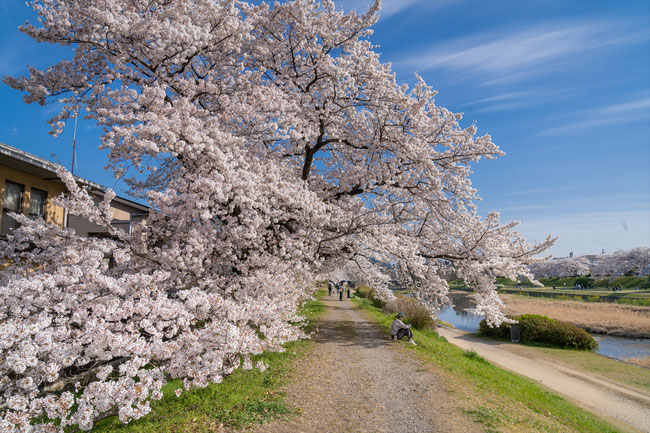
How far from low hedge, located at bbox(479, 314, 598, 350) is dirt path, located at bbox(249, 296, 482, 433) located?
46.7ft

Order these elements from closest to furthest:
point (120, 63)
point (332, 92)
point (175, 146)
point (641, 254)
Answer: point (175, 146) < point (120, 63) < point (332, 92) < point (641, 254)

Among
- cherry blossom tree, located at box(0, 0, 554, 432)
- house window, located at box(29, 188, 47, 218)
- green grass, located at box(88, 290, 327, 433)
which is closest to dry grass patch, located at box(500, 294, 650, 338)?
cherry blossom tree, located at box(0, 0, 554, 432)

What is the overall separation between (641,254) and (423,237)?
79.7 meters

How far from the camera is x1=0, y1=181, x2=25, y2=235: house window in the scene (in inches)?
527

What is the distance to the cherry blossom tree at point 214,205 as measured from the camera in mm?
5426

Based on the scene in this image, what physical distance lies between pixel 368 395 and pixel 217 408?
10.1 ft

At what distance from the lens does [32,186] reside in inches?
566

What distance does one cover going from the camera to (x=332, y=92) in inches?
485

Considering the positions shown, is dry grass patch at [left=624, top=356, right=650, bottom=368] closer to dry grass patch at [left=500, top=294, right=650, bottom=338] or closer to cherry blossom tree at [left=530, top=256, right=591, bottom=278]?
dry grass patch at [left=500, top=294, right=650, bottom=338]

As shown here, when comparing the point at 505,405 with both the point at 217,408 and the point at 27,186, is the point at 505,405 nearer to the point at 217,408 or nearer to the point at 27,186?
the point at 217,408

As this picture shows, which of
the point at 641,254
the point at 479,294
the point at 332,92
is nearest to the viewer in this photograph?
the point at 332,92

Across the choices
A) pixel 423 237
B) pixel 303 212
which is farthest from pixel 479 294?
pixel 303 212

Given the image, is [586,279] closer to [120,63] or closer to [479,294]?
[479,294]

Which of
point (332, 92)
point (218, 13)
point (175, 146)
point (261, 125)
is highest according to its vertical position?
point (218, 13)
